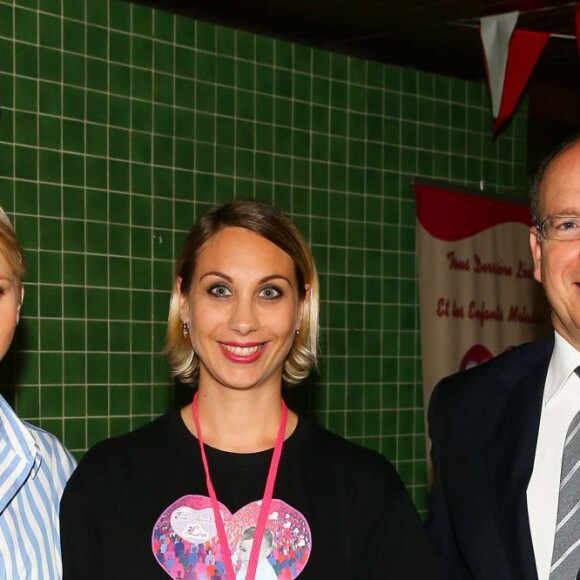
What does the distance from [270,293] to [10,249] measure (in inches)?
21.9

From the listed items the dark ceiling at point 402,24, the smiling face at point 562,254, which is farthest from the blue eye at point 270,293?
the dark ceiling at point 402,24

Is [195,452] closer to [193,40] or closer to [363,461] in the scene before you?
[363,461]

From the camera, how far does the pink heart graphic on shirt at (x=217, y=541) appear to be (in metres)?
2.22

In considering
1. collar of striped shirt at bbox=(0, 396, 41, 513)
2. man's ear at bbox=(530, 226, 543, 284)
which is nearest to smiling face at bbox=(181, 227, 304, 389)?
collar of striped shirt at bbox=(0, 396, 41, 513)

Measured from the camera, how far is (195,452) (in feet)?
7.73

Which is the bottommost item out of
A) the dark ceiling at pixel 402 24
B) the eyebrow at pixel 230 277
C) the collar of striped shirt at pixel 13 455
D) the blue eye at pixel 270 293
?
the collar of striped shirt at pixel 13 455

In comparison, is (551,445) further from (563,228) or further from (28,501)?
(28,501)

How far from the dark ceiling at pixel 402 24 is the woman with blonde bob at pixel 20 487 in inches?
98.7

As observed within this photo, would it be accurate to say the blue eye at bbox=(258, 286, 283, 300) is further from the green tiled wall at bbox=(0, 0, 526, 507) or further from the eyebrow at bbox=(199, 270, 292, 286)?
the green tiled wall at bbox=(0, 0, 526, 507)

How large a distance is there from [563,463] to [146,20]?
9.04 feet

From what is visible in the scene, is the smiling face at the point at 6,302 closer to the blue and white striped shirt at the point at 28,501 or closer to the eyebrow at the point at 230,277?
the blue and white striped shirt at the point at 28,501

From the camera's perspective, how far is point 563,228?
2227 mm

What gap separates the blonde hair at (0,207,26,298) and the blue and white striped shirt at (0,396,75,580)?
291 millimetres

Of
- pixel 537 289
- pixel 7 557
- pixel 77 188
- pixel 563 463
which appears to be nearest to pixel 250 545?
pixel 7 557
